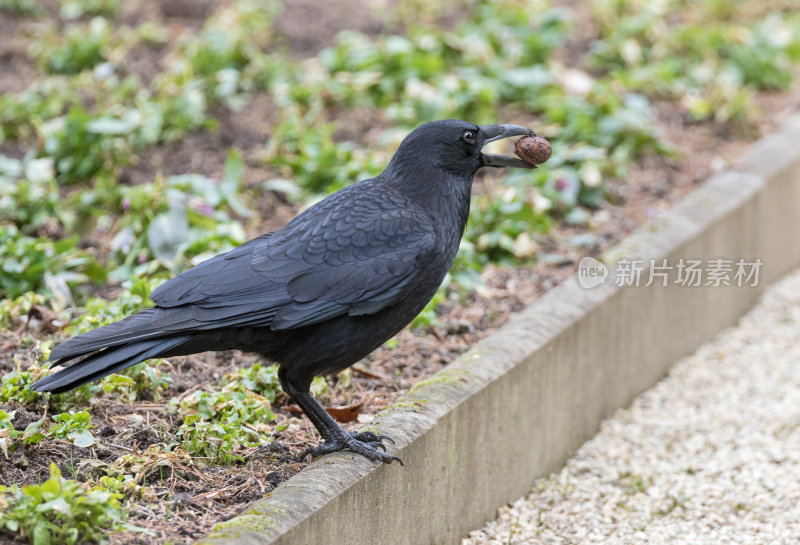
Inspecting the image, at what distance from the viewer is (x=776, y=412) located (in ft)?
16.7

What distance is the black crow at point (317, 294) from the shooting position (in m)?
3.30

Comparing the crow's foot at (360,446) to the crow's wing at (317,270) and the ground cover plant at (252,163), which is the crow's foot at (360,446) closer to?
the ground cover plant at (252,163)

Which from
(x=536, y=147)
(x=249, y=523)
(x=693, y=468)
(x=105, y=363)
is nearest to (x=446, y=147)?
(x=536, y=147)

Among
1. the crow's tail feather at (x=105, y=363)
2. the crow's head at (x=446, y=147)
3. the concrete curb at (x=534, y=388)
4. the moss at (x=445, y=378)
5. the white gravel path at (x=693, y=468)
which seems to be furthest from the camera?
the white gravel path at (x=693, y=468)

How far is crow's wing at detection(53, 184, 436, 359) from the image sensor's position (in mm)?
3320

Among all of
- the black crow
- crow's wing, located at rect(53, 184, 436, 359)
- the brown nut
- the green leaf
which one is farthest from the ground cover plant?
the brown nut

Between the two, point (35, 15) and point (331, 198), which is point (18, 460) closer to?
point (331, 198)

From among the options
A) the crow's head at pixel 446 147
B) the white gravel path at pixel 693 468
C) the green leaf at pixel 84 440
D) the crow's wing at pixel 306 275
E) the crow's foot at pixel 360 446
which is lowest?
the white gravel path at pixel 693 468

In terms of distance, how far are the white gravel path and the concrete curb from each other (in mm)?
97

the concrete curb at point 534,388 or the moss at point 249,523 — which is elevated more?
the moss at point 249,523

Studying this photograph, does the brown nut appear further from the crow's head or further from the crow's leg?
the crow's leg

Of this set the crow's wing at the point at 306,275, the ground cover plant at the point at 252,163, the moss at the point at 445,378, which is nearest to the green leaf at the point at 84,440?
the ground cover plant at the point at 252,163

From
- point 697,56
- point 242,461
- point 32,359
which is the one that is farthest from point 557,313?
point 697,56

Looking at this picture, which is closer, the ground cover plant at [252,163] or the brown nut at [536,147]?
the ground cover plant at [252,163]
